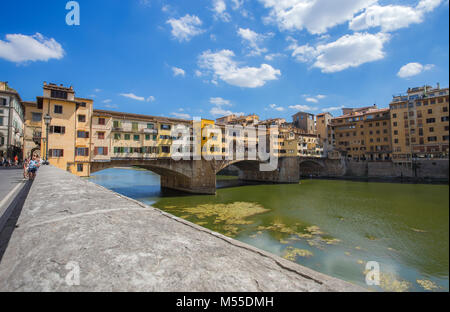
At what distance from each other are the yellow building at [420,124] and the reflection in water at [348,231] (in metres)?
21.5

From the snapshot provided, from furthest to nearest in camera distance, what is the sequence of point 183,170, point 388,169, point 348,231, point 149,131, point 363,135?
point 363,135, point 388,169, point 149,131, point 183,170, point 348,231

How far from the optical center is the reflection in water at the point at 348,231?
1013 centimetres

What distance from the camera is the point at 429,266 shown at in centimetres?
1052

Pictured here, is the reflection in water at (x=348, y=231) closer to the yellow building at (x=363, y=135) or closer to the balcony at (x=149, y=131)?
the balcony at (x=149, y=131)

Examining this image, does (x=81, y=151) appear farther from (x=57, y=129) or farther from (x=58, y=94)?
(x=58, y=94)

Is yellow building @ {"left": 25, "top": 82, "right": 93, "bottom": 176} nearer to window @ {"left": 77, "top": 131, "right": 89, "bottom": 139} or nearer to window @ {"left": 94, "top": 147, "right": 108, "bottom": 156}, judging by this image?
window @ {"left": 77, "top": 131, "right": 89, "bottom": 139}

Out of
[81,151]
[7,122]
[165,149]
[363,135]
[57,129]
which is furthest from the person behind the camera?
[363,135]

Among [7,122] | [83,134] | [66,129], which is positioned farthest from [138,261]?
[7,122]

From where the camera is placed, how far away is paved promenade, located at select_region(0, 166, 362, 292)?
3.96 ft

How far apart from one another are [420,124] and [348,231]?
43.1 m

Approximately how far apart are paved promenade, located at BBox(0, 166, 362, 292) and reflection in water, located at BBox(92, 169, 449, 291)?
13.2ft

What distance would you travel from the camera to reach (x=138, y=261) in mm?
1480
